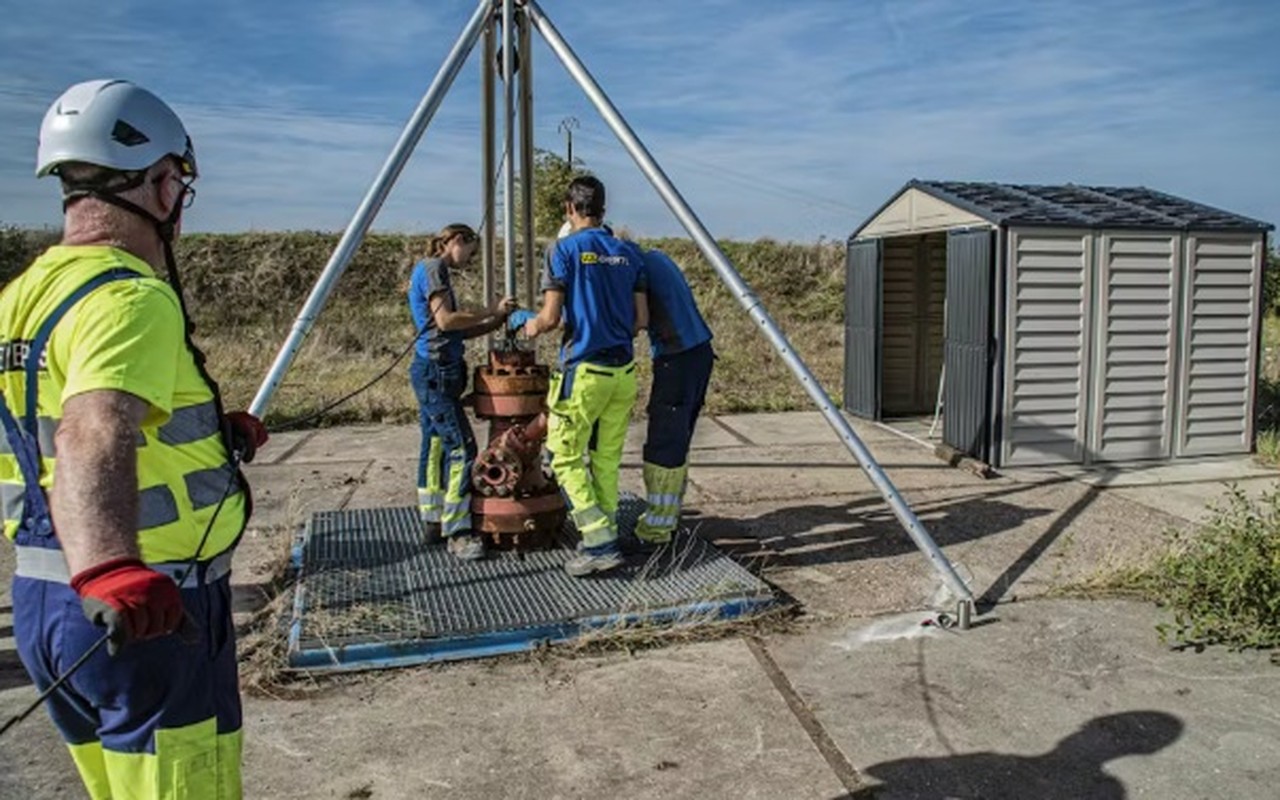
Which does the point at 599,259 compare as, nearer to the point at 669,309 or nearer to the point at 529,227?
the point at 669,309

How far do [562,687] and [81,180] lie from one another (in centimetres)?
269

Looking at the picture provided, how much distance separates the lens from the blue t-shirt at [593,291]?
492 centimetres

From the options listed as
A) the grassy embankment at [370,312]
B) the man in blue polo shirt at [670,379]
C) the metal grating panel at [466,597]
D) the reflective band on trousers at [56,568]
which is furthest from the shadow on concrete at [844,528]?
the grassy embankment at [370,312]

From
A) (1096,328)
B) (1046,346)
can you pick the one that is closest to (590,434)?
(1046,346)

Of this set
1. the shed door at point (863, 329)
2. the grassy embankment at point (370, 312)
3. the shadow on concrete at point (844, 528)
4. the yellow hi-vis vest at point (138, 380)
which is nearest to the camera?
the yellow hi-vis vest at point (138, 380)

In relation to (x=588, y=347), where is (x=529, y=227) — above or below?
above

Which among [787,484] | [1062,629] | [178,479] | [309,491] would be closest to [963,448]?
[787,484]

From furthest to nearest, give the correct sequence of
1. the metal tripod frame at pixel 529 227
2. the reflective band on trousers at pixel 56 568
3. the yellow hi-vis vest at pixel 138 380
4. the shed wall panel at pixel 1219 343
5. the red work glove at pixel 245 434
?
the shed wall panel at pixel 1219 343, the metal tripod frame at pixel 529 227, the red work glove at pixel 245 434, the reflective band on trousers at pixel 56 568, the yellow hi-vis vest at pixel 138 380

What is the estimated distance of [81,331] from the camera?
173 cm

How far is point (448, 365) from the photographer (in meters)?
5.30

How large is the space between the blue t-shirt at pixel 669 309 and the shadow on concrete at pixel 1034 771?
102 inches

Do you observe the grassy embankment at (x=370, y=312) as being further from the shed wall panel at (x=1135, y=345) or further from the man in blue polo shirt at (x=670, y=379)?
the man in blue polo shirt at (x=670, y=379)

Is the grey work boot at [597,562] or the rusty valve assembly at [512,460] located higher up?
the rusty valve assembly at [512,460]

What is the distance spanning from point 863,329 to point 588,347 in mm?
6569
